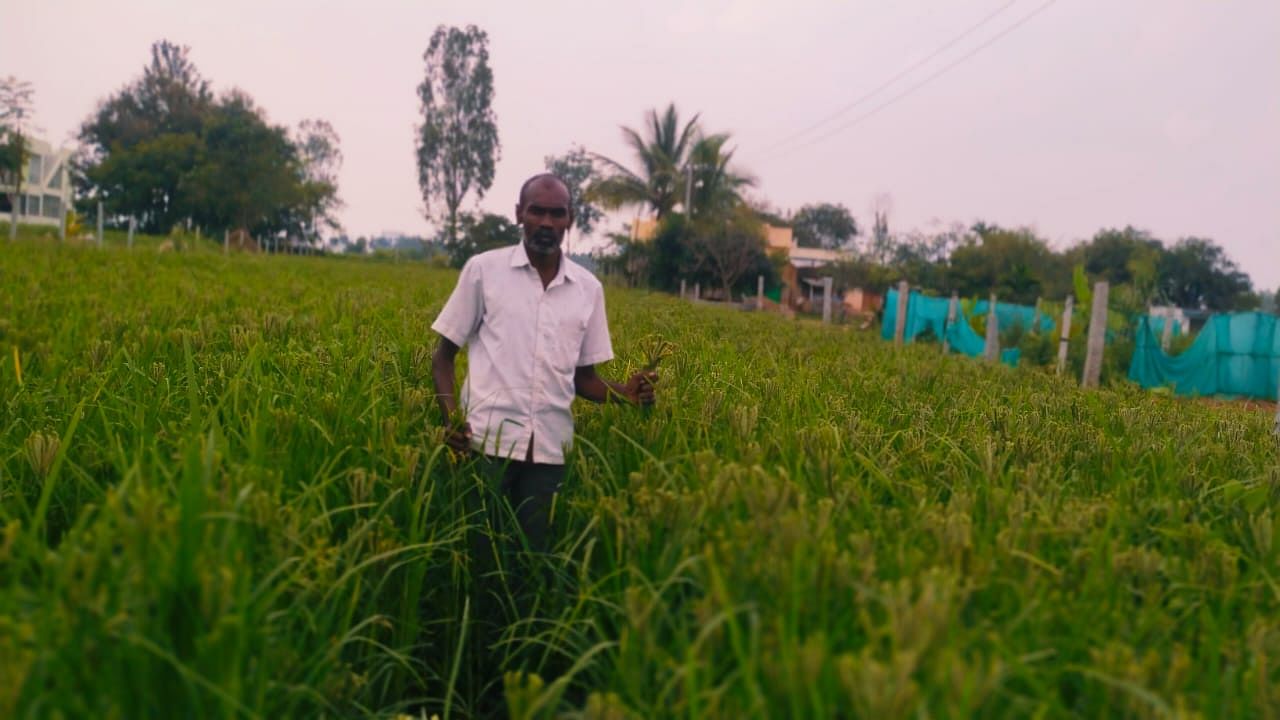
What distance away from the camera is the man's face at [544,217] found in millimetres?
3023

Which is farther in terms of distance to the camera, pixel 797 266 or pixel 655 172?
pixel 797 266

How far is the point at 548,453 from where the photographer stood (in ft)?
9.93

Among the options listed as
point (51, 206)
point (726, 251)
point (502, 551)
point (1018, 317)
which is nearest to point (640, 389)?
point (502, 551)

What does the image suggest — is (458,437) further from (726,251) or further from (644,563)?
(726,251)

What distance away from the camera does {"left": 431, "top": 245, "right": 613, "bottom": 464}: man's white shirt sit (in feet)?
9.90

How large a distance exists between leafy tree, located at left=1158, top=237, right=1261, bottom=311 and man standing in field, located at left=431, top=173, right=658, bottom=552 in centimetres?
5869

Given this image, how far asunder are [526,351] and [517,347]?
3 cm

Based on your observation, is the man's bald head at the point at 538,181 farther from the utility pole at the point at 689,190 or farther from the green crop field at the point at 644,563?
the utility pole at the point at 689,190

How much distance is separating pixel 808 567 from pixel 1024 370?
554 centimetres

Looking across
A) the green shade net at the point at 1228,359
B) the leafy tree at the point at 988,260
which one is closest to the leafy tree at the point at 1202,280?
the leafy tree at the point at 988,260

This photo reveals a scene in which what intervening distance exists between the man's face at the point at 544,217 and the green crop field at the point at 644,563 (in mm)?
626

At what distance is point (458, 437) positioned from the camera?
278 cm

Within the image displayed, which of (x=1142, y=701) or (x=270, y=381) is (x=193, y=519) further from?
(x=270, y=381)

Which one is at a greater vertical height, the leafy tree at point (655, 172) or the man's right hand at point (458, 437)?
the leafy tree at point (655, 172)
